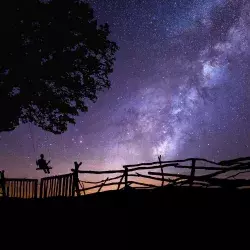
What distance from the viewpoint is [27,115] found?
64.7 feet

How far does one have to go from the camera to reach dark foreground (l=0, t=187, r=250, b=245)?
6.11m

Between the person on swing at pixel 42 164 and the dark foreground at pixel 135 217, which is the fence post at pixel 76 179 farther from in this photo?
the person on swing at pixel 42 164

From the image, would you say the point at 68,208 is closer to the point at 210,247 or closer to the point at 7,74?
the point at 210,247

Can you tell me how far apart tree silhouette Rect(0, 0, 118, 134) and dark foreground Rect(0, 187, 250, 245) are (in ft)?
29.7

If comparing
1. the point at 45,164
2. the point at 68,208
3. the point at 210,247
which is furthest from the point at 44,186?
the point at 210,247

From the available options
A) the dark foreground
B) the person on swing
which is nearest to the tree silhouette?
the person on swing

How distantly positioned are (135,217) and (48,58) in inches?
519

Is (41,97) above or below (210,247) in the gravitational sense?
above

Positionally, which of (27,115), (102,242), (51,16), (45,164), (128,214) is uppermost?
(51,16)

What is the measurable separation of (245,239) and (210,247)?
0.72m

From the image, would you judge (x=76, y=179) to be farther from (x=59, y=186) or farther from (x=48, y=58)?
(x=48, y=58)

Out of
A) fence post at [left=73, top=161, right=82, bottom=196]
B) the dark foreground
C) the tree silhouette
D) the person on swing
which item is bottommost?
the dark foreground

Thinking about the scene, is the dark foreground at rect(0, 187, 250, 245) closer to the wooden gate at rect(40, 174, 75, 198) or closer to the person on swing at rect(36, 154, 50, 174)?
the wooden gate at rect(40, 174, 75, 198)

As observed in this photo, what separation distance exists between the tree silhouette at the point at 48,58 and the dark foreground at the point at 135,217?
904 cm
